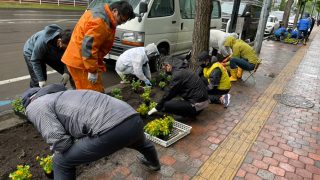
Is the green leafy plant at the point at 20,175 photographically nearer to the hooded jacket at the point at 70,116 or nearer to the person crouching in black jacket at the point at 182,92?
the hooded jacket at the point at 70,116

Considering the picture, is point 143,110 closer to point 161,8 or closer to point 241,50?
point 161,8

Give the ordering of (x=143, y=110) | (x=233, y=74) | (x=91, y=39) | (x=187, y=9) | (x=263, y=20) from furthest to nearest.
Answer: (x=263, y=20), (x=187, y=9), (x=233, y=74), (x=143, y=110), (x=91, y=39)

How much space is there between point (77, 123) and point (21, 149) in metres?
1.81

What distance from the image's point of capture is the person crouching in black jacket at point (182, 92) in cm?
438

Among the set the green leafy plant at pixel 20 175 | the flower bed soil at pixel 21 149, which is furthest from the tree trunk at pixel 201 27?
the green leafy plant at pixel 20 175

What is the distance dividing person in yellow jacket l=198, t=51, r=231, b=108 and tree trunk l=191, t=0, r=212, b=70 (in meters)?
0.93

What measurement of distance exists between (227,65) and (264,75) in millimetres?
1495

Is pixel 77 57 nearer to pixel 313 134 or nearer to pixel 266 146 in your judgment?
pixel 266 146

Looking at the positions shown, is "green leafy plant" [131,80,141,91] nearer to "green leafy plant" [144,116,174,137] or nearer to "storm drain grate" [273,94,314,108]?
"green leafy plant" [144,116,174,137]

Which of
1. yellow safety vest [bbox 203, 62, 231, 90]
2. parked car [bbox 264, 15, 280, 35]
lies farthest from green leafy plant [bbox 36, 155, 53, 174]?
parked car [bbox 264, 15, 280, 35]

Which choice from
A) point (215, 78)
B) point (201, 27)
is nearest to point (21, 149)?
point (215, 78)

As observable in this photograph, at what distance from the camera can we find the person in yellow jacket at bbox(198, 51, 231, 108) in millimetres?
5379

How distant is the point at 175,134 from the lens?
4219 mm

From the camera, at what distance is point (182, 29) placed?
8.12 meters
